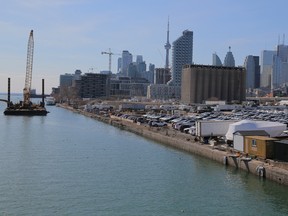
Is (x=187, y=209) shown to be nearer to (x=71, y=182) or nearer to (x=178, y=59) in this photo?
(x=71, y=182)

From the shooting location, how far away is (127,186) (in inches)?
650

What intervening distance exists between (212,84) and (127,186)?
81.4 meters

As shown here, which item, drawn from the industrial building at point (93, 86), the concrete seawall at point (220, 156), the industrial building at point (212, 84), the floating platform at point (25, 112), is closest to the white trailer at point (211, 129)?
the concrete seawall at point (220, 156)

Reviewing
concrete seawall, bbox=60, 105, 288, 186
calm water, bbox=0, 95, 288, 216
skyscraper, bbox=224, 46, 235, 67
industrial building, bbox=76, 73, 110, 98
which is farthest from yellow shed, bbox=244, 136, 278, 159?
skyscraper, bbox=224, 46, 235, 67

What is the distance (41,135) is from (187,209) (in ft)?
75.2

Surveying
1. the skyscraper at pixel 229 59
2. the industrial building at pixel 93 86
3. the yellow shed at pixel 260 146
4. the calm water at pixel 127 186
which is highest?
the skyscraper at pixel 229 59

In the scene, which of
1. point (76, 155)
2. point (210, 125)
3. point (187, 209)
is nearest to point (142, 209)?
point (187, 209)

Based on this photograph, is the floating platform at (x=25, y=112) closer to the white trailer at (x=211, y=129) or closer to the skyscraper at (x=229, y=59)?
the white trailer at (x=211, y=129)

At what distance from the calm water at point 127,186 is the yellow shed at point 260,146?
1320mm

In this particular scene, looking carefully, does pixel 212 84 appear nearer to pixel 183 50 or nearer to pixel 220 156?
pixel 220 156

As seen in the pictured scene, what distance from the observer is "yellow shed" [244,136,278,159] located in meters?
18.8

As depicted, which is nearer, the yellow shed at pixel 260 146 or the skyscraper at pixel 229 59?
the yellow shed at pixel 260 146

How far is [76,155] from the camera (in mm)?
23891

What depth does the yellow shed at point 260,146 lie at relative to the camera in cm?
1877
